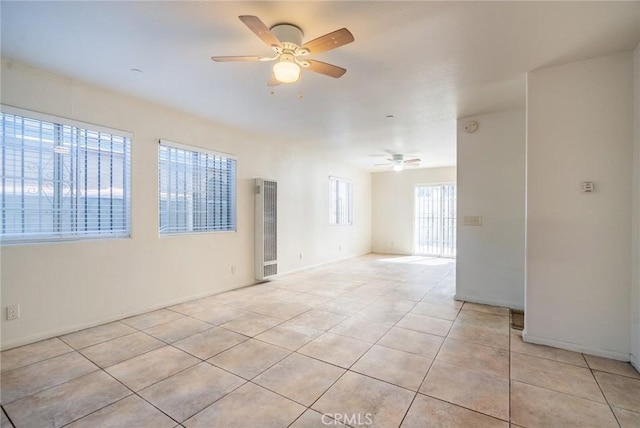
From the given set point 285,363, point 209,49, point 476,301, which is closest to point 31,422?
point 285,363

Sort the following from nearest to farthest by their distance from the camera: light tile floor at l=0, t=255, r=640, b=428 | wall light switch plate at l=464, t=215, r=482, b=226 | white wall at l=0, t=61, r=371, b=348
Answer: light tile floor at l=0, t=255, r=640, b=428
white wall at l=0, t=61, r=371, b=348
wall light switch plate at l=464, t=215, r=482, b=226

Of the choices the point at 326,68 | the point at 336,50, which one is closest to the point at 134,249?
the point at 326,68

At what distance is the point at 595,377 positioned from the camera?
2232 mm

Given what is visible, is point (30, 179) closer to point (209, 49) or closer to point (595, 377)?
point (209, 49)

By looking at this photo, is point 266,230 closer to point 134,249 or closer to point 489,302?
point 134,249

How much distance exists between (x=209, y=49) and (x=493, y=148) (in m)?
3.72

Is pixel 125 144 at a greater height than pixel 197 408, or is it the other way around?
pixel 125 144

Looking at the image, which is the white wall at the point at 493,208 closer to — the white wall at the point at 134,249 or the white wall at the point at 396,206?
the white wall at the point at 134,249

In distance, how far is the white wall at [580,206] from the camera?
2506 millimetres

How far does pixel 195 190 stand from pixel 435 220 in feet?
22.2

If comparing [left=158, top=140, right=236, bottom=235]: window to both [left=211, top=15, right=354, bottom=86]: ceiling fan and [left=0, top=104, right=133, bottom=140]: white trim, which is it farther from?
[left=211, top=15, right=354, bottom=86]: ceiling fan

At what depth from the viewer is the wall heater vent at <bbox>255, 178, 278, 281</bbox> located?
16.7 feet

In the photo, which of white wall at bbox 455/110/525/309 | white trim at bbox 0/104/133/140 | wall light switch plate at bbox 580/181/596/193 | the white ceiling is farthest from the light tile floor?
the white ceiling
